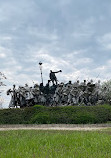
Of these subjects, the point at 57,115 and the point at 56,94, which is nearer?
the point at 57,115

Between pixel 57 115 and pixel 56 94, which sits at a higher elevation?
pixel 56 94

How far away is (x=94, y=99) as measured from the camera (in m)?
29.2

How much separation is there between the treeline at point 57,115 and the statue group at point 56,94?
20.0 feet

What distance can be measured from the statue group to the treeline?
20.0ft

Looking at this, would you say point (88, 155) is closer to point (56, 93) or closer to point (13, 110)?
point (13, 110)

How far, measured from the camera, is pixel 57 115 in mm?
20219

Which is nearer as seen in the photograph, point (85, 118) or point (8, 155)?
point (8, 155)

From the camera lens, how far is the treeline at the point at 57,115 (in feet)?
65.4

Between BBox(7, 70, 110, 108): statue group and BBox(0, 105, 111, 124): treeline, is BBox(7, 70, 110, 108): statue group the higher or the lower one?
the higher one

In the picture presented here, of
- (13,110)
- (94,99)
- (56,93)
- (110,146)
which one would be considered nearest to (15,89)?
(56,93)

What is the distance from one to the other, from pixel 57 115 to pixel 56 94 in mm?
7812

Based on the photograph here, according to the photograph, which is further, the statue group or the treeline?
the statue group

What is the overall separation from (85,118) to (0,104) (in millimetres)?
38104

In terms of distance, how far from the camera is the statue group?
27969mm
